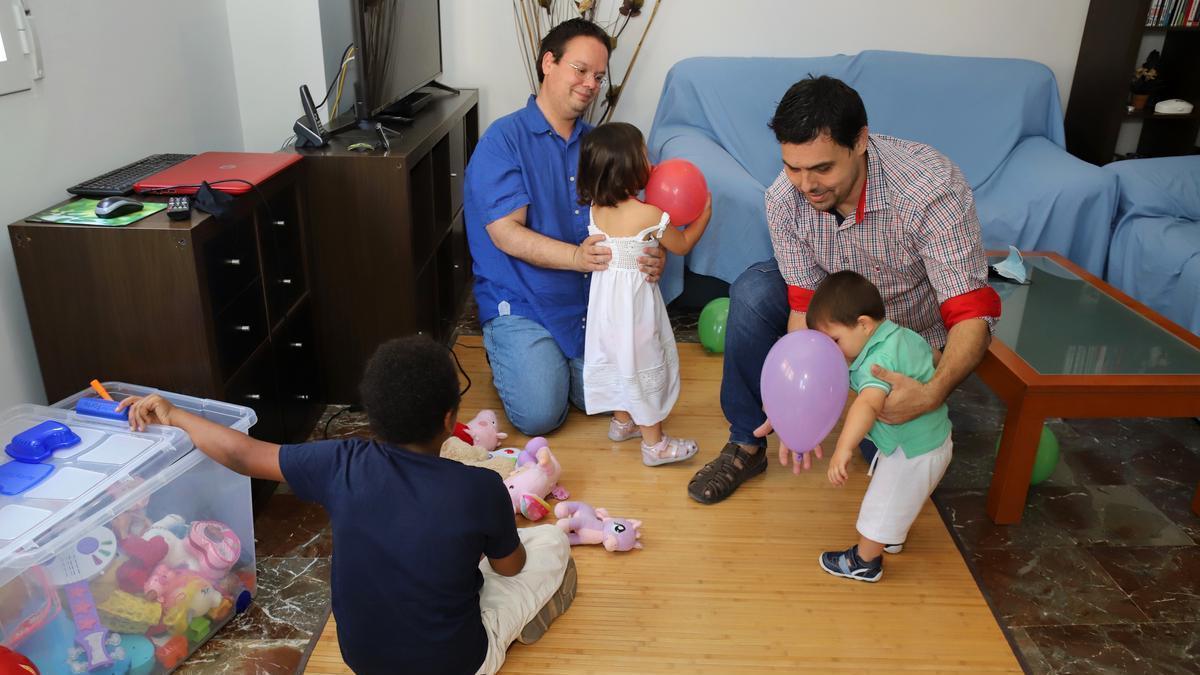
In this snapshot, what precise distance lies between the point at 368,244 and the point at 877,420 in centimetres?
136


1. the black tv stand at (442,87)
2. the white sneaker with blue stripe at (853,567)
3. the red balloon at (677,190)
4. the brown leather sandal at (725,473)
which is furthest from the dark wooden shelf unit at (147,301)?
the black tv stand at (442,87)

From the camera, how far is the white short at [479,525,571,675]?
157 cm

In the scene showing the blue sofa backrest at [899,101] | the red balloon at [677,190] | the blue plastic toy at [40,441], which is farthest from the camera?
the blue sofa backrest at [899,101]

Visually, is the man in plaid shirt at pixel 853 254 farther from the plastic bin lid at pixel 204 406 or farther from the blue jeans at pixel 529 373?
the plastic bin lid at pixel 204 406

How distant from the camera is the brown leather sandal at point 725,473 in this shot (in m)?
2.17

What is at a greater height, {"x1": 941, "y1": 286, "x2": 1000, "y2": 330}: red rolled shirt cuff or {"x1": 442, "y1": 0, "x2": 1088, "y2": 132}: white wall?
{"x1": 442, "y1": 0, "x2": 1088, "y2": 132}: white wall

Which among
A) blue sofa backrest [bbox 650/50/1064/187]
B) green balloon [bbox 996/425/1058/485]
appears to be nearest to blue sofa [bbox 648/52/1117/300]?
blue sofa backrest [bbox 650/50/1064/187]

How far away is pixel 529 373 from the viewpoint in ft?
7.84

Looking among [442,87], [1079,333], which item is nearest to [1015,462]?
[1079,333]

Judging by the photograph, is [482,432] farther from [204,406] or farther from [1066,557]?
[1066,557]

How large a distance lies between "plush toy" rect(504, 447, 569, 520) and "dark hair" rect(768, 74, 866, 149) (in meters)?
0.92

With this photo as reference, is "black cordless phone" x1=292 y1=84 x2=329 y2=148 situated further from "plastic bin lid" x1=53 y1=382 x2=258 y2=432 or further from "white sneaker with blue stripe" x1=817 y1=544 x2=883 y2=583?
"white sneaker with blue stripe" x1=817 y1=544 x2=883 y2=583

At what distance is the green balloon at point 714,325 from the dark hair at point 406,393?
1.67 metres

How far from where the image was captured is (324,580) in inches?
73.9
